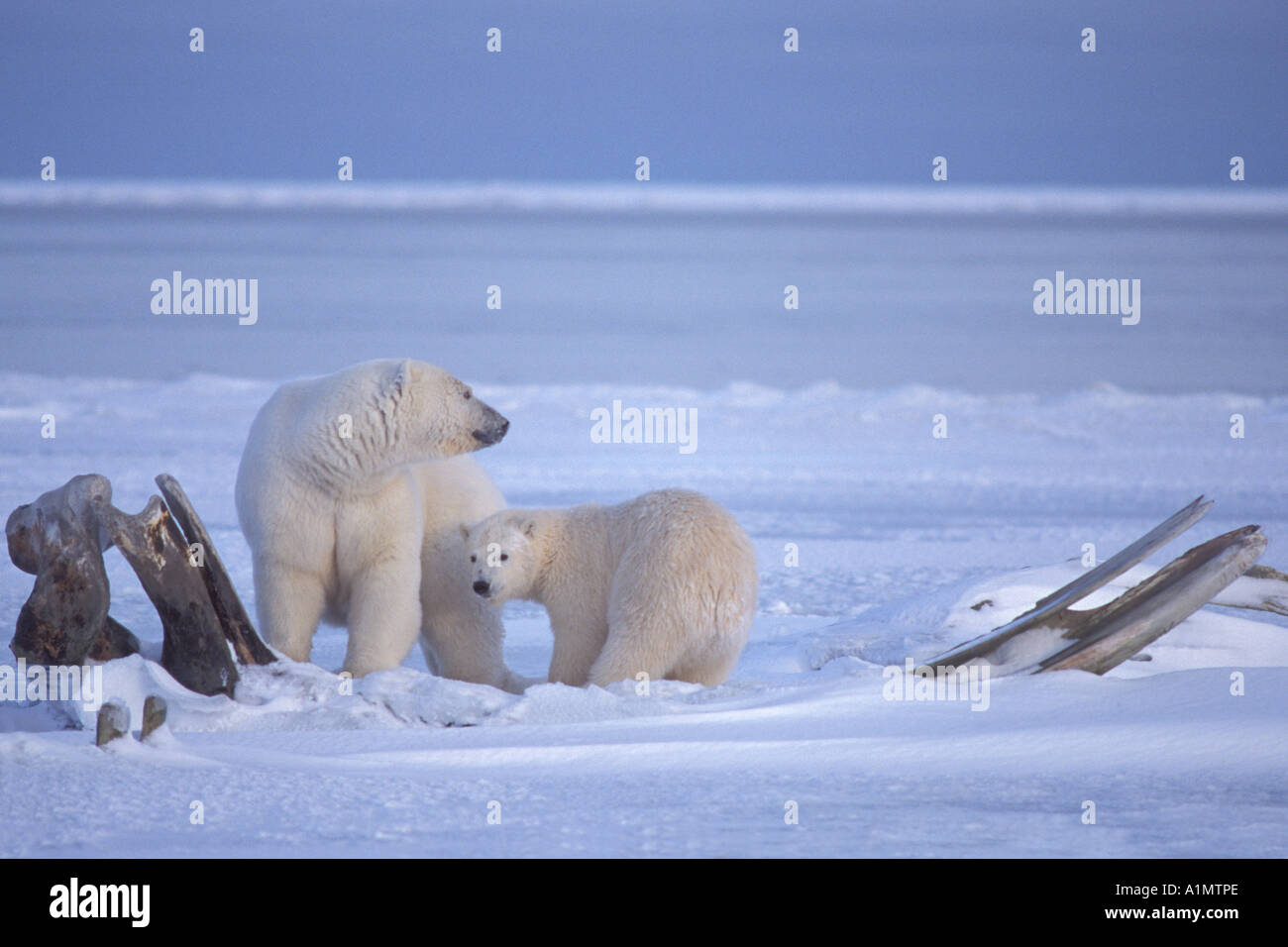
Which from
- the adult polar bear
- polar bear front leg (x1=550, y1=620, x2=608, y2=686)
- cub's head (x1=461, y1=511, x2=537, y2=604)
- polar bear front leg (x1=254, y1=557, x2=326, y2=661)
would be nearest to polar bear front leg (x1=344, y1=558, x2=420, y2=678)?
the adult polar bear

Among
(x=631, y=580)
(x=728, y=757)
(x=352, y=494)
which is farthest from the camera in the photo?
(x=352, y=494)

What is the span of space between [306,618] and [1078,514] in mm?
5921

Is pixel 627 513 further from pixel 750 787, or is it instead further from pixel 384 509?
pixel 750 787

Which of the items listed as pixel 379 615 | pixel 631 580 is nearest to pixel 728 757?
pixel 631 580

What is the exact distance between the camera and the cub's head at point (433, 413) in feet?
16.1

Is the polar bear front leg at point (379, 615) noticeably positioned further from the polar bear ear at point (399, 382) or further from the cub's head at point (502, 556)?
the polar bear ear at point (399, 382)

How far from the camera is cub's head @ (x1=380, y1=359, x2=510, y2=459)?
16.1 feet

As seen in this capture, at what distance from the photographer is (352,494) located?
16.2 feet

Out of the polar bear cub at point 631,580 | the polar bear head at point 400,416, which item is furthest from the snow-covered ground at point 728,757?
the polar bear head at point 400,416

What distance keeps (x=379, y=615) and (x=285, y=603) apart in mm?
340

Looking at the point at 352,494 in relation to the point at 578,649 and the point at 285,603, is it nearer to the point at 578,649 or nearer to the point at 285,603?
the point at 285,603

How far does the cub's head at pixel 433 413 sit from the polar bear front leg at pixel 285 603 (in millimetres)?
616

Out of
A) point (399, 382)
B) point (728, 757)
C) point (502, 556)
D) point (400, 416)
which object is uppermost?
point (399, 382)

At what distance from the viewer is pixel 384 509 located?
4988 millimetres
